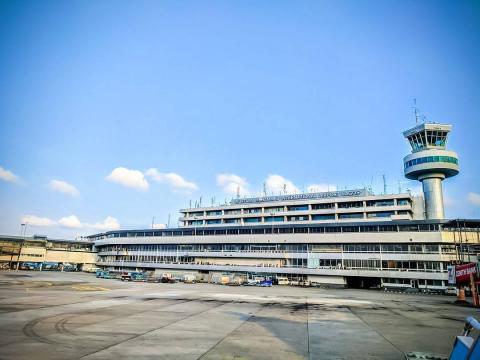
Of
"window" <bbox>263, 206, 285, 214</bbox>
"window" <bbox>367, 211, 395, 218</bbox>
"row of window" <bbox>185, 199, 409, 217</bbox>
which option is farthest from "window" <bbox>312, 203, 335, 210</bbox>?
"window" <bbox>367, 211, 395, 218</bbox>

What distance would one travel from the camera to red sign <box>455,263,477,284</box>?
149ft

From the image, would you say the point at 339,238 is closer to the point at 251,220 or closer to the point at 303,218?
the point at 303,218

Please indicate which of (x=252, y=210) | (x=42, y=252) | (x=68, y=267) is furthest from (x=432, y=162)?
(x=42, y=252)

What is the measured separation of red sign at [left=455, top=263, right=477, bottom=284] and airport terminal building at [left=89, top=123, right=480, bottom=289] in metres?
9.56

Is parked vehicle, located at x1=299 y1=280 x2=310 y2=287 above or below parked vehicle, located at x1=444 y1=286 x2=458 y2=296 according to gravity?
below

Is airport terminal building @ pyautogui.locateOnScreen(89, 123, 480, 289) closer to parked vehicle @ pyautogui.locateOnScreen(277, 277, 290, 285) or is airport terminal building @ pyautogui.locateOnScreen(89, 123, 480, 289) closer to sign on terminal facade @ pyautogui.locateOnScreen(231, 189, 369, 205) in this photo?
sign on terminal facade @ pyautogui.locateOnScreen(231, 189, 369, 205)

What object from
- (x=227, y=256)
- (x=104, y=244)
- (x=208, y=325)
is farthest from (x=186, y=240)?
(x=208, y=325)

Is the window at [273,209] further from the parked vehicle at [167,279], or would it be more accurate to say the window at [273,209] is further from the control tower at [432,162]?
the parked vehicle at [167,279]

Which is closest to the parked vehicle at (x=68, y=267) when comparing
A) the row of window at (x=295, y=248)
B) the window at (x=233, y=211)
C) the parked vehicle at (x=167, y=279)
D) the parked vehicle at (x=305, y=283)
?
the row of window at (x=295, y=248)

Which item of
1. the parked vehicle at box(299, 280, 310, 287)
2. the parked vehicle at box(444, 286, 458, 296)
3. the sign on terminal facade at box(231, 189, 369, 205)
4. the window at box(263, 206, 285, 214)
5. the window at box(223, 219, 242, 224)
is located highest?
the sign on terminal facade at box(231, 189, 369, 205)

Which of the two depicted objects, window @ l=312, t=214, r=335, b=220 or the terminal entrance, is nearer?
the terminal entrance

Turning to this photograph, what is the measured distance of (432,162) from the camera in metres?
92.9

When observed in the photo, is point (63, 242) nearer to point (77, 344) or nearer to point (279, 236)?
point (279, 236)

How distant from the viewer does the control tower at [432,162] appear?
306 feet
